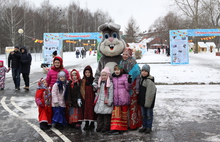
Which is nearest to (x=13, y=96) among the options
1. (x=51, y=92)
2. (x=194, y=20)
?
(x=51, y=92)

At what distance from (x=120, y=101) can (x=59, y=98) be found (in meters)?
1.31

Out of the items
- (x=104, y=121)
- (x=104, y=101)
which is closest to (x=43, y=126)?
(x=104, y=121)

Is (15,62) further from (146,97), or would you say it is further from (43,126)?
(146,97)

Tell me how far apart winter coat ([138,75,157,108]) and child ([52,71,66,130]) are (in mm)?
1618

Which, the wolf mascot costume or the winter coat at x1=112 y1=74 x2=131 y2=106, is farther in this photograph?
the wolf mascot costume

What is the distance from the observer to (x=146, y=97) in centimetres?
458

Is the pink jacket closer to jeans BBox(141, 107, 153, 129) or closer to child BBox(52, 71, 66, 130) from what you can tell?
child BBox(52, 71, 66, 130)

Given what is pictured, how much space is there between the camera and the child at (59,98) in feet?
16.2

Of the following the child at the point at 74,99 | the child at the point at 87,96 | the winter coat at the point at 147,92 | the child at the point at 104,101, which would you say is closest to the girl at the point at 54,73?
the child at the point at 74,99

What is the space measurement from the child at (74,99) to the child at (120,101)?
0.75 meters

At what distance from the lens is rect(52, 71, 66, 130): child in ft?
16.2

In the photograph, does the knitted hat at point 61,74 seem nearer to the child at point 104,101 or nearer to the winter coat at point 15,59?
the child at point 104,101

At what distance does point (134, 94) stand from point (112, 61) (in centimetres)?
101

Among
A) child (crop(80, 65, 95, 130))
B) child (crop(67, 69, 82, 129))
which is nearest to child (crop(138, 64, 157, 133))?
child (crop(80, 65, 95, 130))
